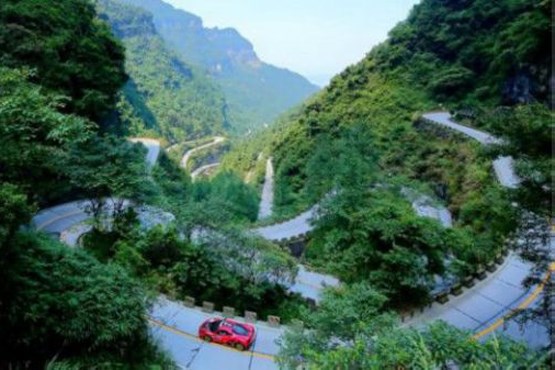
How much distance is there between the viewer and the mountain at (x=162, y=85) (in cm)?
8919

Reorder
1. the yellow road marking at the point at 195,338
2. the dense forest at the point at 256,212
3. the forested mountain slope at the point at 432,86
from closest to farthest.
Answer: the dense forest at the point at 256,212, the yellow road marking at the point at 195,338, the forested mountain slope at the point at 432,86

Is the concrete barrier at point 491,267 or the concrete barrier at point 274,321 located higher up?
the concrete barrier at point 491,267

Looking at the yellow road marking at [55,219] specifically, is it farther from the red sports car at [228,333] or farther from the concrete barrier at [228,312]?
the red sports car at [228,333]

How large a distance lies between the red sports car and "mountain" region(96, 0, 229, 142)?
2406 inches

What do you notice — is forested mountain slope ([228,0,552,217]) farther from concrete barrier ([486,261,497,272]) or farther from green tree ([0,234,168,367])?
green tree ([0,234,168,367])

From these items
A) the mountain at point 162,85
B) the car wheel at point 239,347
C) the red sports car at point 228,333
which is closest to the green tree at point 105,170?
the red sports car at point 228,333

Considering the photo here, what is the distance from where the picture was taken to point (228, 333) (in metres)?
11.7

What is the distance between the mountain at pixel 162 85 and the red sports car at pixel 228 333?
61.1m

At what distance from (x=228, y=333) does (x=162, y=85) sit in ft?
333

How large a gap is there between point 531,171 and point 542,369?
5.15 m

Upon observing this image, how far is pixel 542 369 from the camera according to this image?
189 inches

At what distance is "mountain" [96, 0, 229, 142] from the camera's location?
8919 cm

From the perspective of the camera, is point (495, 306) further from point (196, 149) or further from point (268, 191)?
point (196, 149)

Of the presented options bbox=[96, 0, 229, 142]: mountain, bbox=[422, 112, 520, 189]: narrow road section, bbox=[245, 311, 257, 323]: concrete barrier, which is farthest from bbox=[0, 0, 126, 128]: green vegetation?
bbox=[96, 0, 229, 142]: mountain
